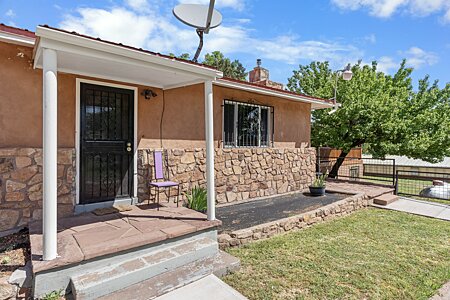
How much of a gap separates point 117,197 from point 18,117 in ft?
7.19

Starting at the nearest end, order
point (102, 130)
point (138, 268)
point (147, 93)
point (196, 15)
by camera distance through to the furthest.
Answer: point (138, 268), point (102, 130), point (147, 93), point (196, 15)

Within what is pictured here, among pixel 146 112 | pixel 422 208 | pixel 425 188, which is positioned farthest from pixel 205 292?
pixel 425 188

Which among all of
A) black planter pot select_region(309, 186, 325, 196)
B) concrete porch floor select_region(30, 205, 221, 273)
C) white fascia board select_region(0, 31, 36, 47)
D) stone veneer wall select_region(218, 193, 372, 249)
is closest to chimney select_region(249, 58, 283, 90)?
black planter pot select_region(309, 186, 325, 196)

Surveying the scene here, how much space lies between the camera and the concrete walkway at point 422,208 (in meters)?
7.38

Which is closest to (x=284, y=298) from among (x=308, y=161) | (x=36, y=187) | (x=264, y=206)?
(x=264, y=206)

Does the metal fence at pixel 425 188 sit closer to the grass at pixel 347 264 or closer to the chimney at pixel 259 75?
the grass at pixel 347 264

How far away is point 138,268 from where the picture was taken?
122 inches

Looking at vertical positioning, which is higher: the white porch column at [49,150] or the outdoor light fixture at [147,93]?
the outdoor light fixture at [147,93]

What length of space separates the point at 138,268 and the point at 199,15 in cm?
512

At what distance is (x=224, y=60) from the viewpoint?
1222 inches

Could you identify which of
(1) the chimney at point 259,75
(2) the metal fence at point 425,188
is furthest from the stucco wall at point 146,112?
(2) the metal fence at point 425,188

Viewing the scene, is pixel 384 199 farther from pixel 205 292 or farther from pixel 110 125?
pixel 110 125

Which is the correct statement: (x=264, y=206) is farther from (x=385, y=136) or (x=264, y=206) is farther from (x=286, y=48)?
(x=286, y=48)

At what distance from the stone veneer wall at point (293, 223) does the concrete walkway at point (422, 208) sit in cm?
108
